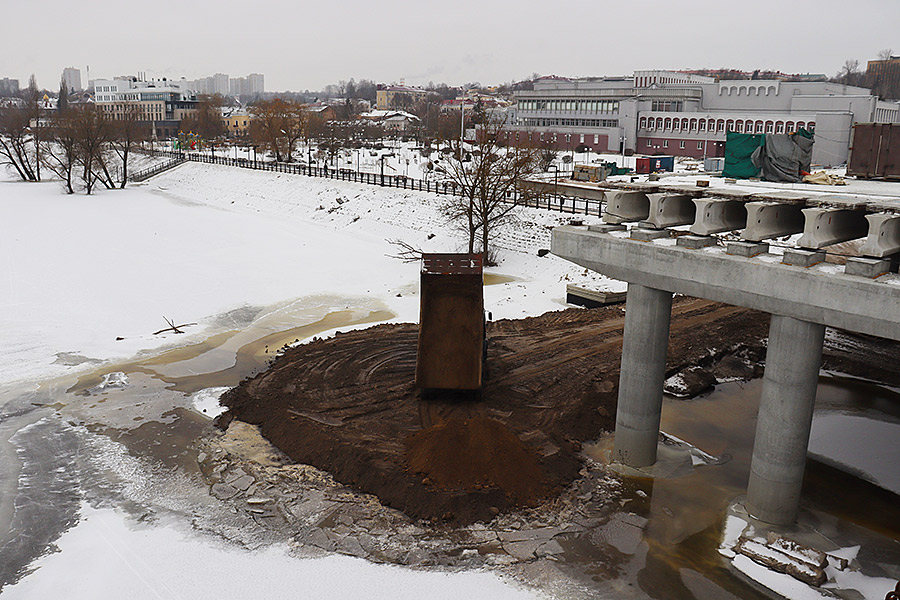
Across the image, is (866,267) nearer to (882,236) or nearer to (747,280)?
(882,236)

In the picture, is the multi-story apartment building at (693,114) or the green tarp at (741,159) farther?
the multi-story apartment building at (693,114)

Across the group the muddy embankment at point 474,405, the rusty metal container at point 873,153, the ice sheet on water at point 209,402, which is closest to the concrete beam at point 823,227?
the rusty metal container at point 873,153

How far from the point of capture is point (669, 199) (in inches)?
521

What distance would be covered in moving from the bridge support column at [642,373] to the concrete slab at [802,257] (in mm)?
2774

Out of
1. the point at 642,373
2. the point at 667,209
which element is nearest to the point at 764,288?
the point at 667,209

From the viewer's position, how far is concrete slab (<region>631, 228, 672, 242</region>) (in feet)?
43.0

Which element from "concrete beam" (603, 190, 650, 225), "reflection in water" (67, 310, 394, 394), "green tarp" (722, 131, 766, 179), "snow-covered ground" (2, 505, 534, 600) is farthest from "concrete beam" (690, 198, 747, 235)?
"reflection in water" (67, 310, 394, 394)

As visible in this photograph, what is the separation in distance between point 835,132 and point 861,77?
169 metres

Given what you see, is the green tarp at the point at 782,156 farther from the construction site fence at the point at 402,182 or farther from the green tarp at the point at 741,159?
the construction site fence at the point at 402,182

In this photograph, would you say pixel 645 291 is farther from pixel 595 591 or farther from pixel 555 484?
pixel 595 591

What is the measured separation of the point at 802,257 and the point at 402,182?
44008mm

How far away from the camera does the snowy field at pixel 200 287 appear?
35.4 ft

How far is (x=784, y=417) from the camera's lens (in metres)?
11.5

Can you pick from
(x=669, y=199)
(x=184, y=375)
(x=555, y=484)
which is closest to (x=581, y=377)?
(x=555, y=484)
